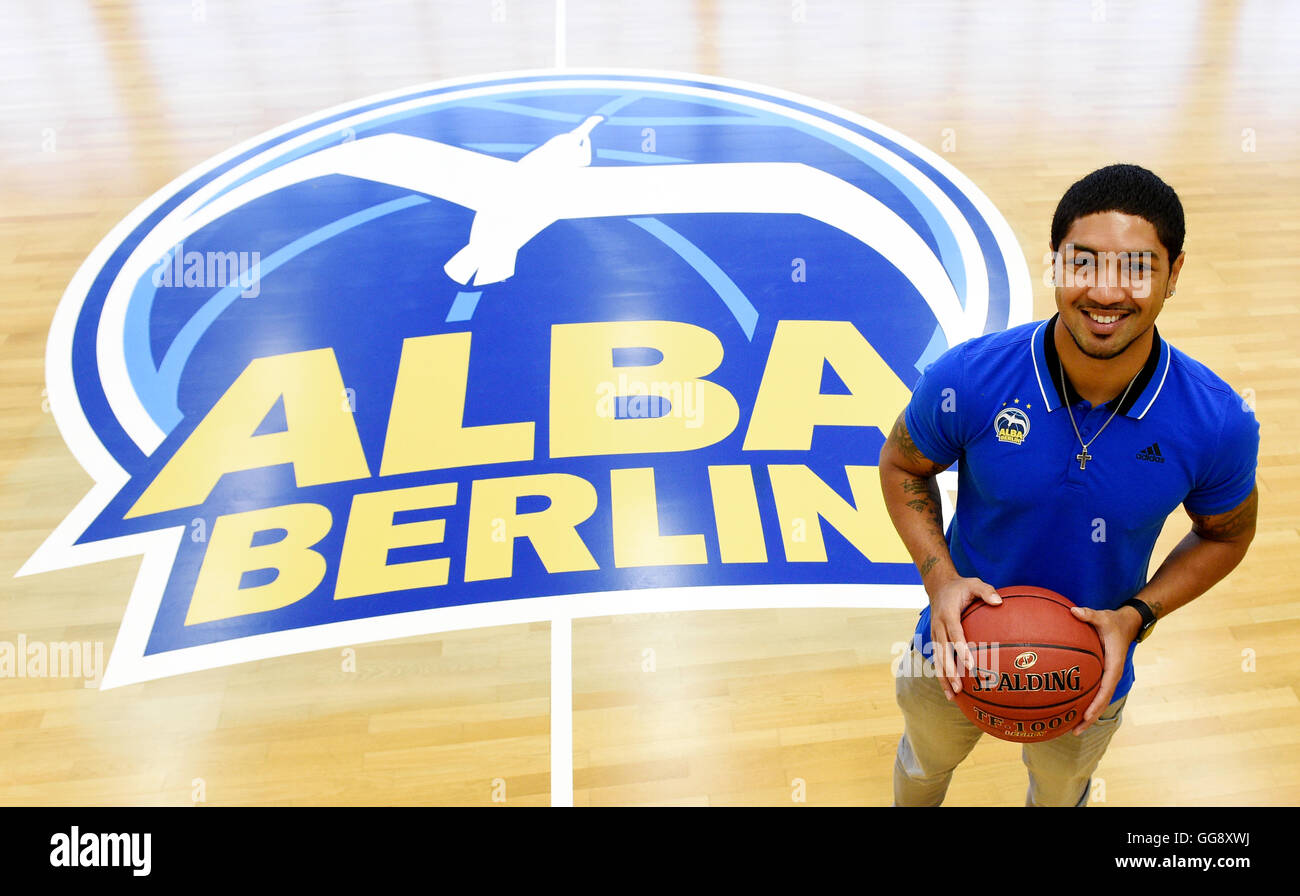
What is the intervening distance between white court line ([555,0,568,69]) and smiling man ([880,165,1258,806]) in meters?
7.51

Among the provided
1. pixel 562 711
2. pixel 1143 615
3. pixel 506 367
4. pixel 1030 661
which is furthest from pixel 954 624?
pixel 506 367

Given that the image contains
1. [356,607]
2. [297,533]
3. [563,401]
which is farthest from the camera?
[563,401]

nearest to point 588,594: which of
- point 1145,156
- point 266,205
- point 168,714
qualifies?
point 168,714

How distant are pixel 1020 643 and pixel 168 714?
3098 millimetres

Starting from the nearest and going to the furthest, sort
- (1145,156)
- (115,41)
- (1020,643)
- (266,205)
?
(1020,643)
(266,205)
(1145,156)
(115,41)

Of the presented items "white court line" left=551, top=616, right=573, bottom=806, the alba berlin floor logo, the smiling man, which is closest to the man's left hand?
the smiling man

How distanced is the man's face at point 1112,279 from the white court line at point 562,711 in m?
2.36

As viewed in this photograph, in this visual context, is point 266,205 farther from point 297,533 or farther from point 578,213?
point 297,533

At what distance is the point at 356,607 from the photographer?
4227 millimetres

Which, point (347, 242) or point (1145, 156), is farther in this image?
point (1145, 156)

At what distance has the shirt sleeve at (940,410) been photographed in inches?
84.6

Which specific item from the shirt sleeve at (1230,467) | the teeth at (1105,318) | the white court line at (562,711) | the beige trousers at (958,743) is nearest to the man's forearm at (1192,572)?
the shirt sleeve at (1230,467)

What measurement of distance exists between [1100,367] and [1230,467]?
13.2 inches

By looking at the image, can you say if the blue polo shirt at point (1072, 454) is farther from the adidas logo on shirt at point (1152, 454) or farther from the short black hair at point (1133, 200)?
the short black hair at point (1133, 200)
